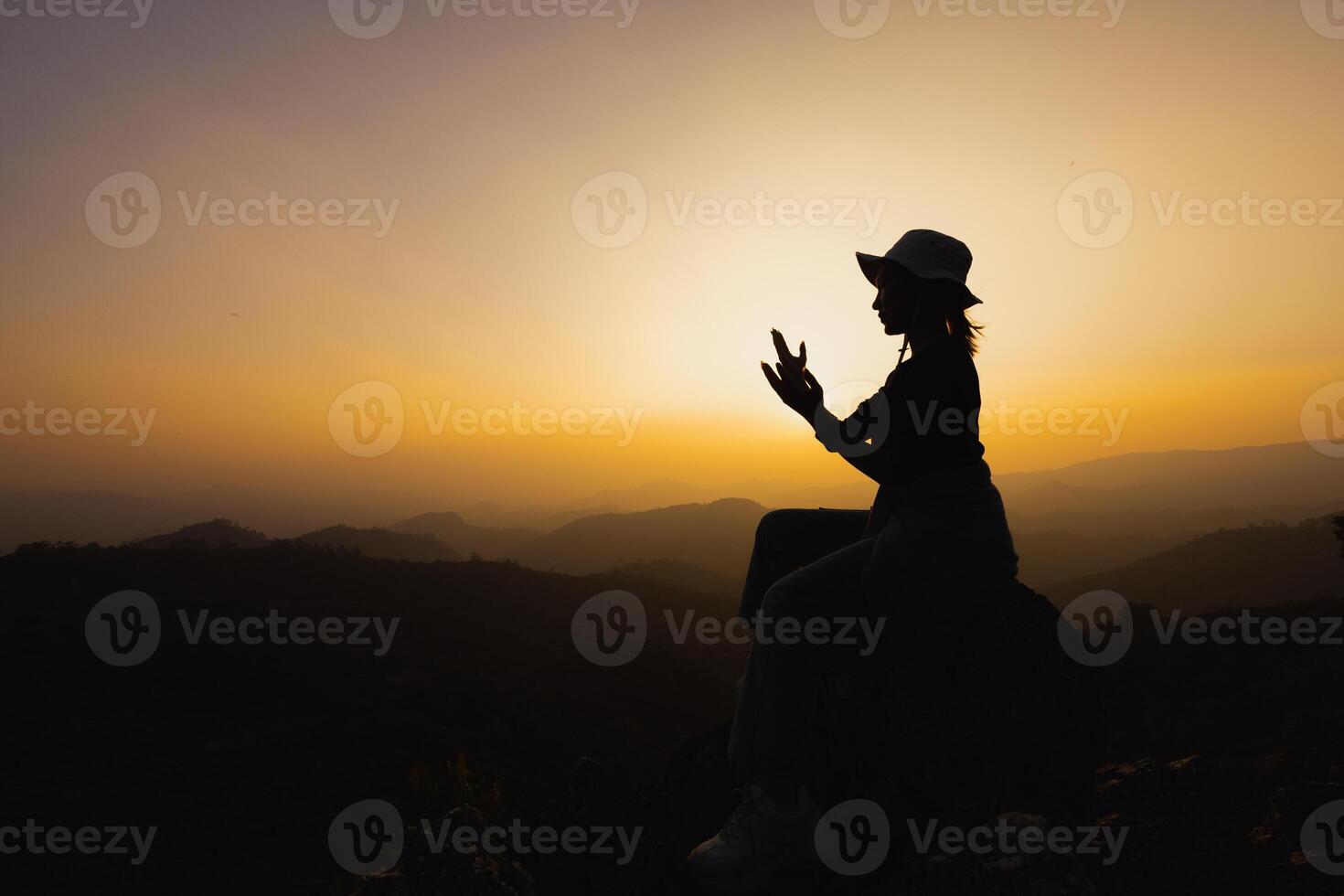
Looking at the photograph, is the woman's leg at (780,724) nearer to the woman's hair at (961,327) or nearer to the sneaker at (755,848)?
the sneaker at (755,848)

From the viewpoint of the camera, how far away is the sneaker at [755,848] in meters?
3.78

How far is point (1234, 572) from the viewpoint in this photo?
54375 mm

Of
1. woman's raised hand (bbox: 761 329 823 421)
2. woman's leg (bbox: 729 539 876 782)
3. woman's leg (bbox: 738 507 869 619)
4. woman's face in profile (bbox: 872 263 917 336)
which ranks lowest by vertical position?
woman's leg (bbox: 729 539 876 782)

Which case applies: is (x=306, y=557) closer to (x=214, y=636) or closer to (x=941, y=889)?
(x=214, y=636)

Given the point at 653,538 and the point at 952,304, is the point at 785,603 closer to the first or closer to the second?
the point at 952,304

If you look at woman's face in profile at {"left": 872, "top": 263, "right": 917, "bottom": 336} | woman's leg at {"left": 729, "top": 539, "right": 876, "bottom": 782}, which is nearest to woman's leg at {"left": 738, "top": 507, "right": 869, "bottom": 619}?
woman's leg at {"left": 729, "top": 539, "right": 876, "bottom": 782}

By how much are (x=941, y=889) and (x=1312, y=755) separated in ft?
47.2

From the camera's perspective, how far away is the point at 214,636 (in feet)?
83.6

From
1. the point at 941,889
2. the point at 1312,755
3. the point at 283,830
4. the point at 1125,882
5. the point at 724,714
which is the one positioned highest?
the point at 941,889

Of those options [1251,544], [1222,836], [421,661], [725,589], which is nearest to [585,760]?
[1222,836]

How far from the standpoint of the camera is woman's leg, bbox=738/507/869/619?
512 centimetres

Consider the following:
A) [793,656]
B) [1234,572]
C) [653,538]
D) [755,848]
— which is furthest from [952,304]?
[653,538]

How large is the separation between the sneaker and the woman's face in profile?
3012mm

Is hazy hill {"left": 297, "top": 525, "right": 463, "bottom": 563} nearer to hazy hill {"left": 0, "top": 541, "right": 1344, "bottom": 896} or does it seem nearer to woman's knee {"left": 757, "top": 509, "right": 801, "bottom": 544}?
hazy hill {"left": 0, "top": 541, "right": 1344, "bottom": 896}
